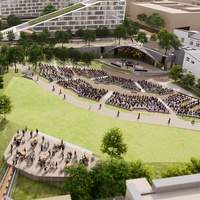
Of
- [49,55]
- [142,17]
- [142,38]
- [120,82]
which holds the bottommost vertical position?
[120,82]

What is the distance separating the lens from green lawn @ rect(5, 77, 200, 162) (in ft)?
119

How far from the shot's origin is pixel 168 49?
7819 centimetres

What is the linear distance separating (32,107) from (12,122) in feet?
19.7

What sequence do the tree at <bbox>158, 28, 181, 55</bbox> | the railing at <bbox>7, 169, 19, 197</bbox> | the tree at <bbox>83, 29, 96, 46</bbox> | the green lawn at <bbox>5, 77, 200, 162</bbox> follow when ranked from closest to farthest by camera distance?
the railing at <bbox>7, 169, 19, 197</bbox>, the green lawn at <bbox>5, 77, 200, 162</bbox>, the tree at <bbox>158, 28, 181, 55</bbox>, the tree at <bbox>83, 29, 96, 46</bbox>

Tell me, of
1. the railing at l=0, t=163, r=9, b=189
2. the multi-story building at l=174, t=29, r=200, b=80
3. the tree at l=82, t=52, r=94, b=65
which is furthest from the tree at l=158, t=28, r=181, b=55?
the railing at l=0, t=163, r=9, b=189

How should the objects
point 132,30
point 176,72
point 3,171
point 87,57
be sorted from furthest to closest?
1. point 132,30
2. point 87,57
3. point 176,72
4. point 3,171

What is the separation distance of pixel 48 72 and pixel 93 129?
77.7ft

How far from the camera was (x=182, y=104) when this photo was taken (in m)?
52.8

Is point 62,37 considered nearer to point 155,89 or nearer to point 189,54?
point 155,89

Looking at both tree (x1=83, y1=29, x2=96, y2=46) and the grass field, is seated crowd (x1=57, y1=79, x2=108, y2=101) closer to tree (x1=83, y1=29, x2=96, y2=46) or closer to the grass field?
the grass field

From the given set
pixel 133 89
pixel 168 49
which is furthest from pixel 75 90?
pixel 168 49

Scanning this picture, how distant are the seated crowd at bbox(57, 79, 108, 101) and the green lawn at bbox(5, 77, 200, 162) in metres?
4.83

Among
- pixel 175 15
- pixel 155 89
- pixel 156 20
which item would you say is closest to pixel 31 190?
pixel 155 89

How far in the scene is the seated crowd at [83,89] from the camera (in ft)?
165
